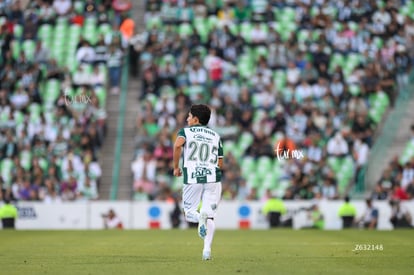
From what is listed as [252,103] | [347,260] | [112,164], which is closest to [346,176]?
[252,103]

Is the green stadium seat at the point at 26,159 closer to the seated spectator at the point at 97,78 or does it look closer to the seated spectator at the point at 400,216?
the seated spectator at the point at 97,78

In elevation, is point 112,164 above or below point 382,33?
below

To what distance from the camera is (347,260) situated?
48.1 ft

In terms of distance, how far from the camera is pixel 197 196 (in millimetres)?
14781

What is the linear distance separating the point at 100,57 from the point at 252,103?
5.37m

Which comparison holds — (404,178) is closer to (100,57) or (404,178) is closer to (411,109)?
(411,109)

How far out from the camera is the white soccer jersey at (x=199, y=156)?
1462cm

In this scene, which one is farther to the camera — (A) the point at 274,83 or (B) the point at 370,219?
(A) the point at 274,83

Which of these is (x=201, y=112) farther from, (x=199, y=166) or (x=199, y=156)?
(x=199, y=166)

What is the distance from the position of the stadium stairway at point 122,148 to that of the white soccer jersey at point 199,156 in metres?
16.0

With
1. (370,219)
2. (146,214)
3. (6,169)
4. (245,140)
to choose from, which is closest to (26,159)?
(6,169)

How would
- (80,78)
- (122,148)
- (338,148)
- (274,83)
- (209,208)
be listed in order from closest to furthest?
(209,208) → (338,148) → (122,148) → (274,83) → (80,78)

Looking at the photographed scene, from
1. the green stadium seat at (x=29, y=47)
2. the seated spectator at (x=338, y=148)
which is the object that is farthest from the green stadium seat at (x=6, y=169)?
the seated spectator at (x=338, y=148)

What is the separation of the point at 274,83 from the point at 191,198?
18691 mm
